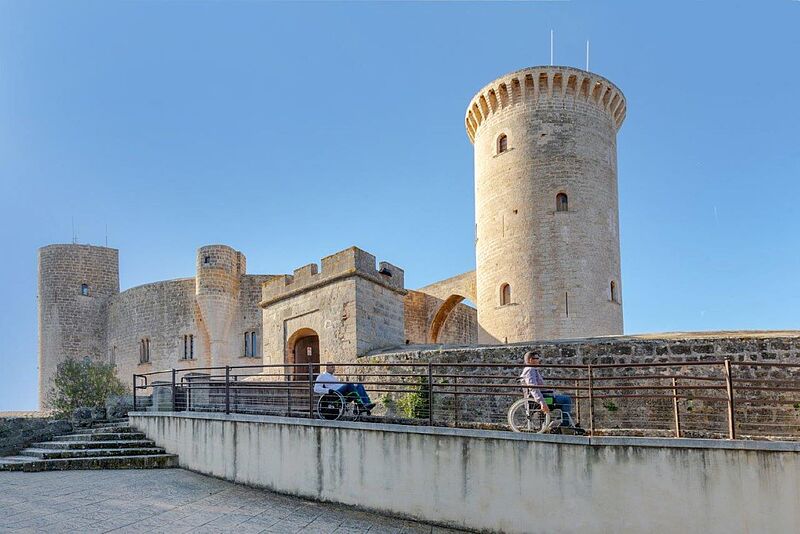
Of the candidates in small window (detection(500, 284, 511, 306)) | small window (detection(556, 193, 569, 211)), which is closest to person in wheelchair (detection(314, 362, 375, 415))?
small window (detection(500, 284, 511, 306))

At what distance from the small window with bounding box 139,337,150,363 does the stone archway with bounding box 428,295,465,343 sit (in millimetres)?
14586

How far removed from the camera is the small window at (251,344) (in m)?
33.3

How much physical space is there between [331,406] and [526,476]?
370 cm

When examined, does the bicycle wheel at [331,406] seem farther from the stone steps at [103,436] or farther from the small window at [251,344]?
the small window at [251,344]

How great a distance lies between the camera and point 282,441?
36.9 feet

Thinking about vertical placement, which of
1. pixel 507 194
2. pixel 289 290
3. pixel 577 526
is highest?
pixel 507 194

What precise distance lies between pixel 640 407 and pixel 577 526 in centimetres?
534

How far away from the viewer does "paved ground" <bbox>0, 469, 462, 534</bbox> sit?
8.37m

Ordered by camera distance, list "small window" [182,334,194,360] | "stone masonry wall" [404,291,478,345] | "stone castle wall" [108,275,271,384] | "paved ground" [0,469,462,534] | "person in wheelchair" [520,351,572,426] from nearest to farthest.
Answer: "paved ground" [0,469,462,534]
"person in wheelchair" [520,351,572,426]
"stone masonry wall" [404,291,478,345]
"stone castle wall" [108,275,271,384]
"small window" [182,334,194,360]

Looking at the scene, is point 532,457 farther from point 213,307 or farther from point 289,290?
point 213,307

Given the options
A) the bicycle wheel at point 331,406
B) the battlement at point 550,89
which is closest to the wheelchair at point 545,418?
the bicycle wheel at point 331,406

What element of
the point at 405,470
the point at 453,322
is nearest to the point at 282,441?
the point at 405,470

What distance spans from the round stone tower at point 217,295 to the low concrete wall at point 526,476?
71.2ft

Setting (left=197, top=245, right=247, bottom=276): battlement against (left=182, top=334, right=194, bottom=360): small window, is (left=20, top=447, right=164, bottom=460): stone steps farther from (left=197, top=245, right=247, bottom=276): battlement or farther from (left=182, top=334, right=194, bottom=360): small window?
(left=182, top=334, right=194, bottom=360): small window
